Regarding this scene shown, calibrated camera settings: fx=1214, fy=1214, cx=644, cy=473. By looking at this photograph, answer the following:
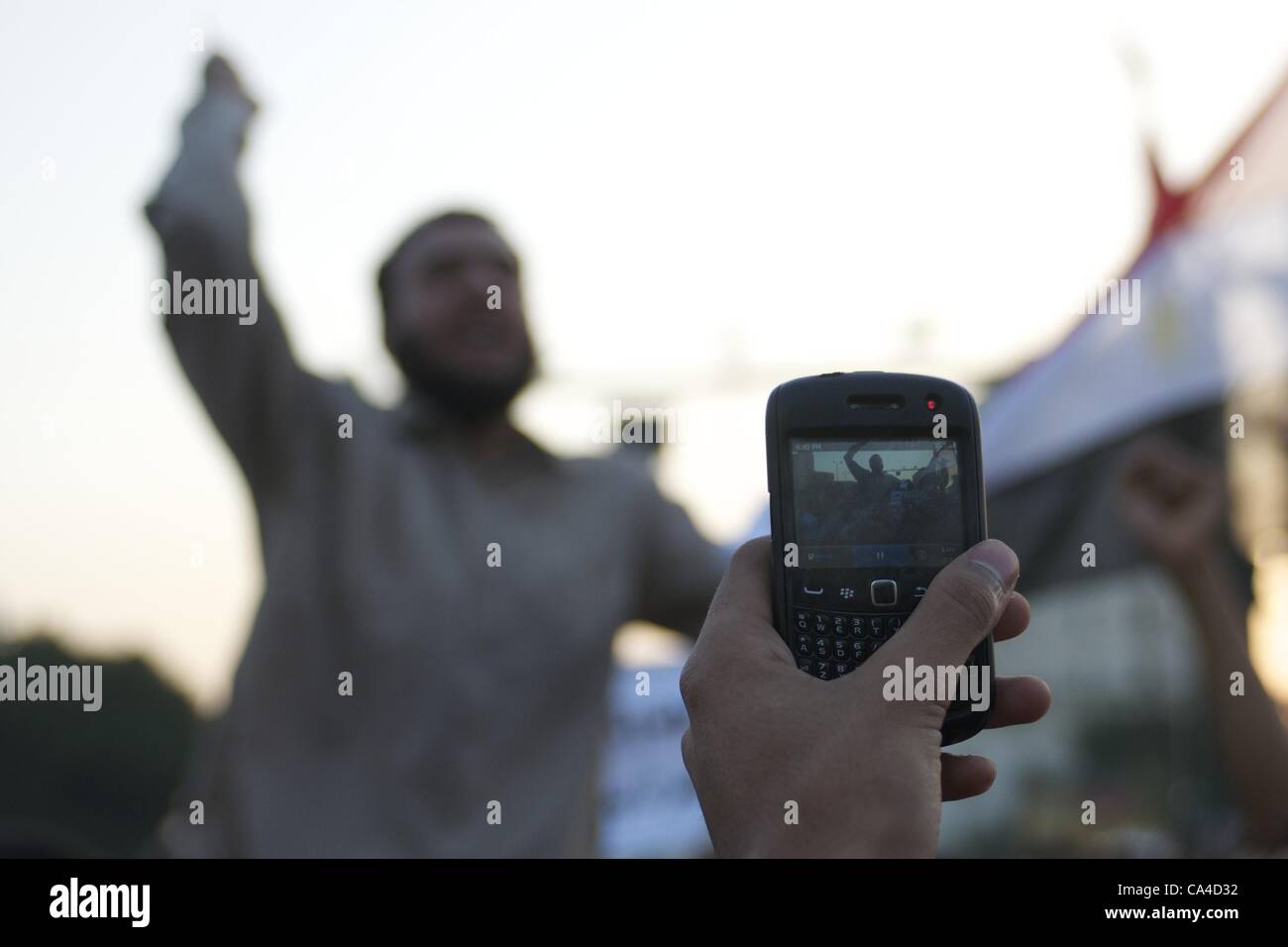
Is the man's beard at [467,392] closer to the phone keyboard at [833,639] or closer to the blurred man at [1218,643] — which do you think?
the blurred man at [1218,643]

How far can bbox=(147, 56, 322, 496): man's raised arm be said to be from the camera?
2488 millimetres

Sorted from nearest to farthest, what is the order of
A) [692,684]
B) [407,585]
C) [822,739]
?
[822,739] < [692,684] < [407,585]

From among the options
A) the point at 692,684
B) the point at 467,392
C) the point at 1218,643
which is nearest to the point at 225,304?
the point at 467,392

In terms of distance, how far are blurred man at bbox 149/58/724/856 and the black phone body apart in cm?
142

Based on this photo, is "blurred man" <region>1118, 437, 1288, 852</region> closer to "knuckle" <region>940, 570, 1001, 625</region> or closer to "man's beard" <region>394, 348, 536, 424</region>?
"knuckle" <region>940, 570, 1001, 625</region>

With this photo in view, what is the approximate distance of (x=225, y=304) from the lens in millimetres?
2547

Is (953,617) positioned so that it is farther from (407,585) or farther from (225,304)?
(225,304)

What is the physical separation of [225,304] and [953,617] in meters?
1.92

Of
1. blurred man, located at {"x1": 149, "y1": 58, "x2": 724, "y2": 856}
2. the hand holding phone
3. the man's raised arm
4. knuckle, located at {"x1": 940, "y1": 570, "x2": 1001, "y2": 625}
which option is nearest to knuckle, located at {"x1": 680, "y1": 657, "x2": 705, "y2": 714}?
the hand holding phone

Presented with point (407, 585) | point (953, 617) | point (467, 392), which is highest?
point (467, 392)

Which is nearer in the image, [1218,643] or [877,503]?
[877,503]
